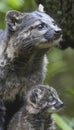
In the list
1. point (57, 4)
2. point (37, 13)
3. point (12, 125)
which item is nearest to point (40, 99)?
point (12, 125)

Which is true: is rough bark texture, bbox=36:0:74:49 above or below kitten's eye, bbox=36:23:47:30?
below

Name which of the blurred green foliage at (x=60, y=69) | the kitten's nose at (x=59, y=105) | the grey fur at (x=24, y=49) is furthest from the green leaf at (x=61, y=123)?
the kitten's nose at (x=59, y=105)

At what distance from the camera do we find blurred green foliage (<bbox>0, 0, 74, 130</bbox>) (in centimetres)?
285

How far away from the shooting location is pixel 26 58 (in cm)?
194

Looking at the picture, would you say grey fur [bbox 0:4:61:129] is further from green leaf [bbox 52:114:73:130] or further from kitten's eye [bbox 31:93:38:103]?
green leaf [bbox 52:114:73:130]

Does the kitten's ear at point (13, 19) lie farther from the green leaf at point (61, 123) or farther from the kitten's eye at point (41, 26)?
the green leaf at point (61, 123)

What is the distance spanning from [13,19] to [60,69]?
144 centimetres

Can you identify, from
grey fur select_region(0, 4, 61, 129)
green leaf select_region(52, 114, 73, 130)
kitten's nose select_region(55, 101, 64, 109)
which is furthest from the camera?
green leaf select_region(52, 114, 73, 130)

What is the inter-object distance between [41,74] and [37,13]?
27 cm

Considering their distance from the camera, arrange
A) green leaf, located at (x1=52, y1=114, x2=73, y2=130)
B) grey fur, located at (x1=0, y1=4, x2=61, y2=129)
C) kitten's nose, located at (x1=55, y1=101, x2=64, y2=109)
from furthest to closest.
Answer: green leaf, located at (x1=52, y1=114, x2=73, y2=130) < grey fur, located at (x1=0, y1=4, x2=61, y2=129) < kitten's nose, located at (x1=55, y1=101, x2=64, y2=109)

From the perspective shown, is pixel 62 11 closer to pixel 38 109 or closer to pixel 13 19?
pixel 13 19

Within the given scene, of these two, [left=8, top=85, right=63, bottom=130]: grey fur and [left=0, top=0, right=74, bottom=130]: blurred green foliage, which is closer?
[left=8, top=85, right=63, bottom=130]: grey fur

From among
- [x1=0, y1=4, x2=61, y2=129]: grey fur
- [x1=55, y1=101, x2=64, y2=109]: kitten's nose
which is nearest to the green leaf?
[x1=0, y1=4, x2=61, y2=129]: grey fur

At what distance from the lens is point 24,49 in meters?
1.90
